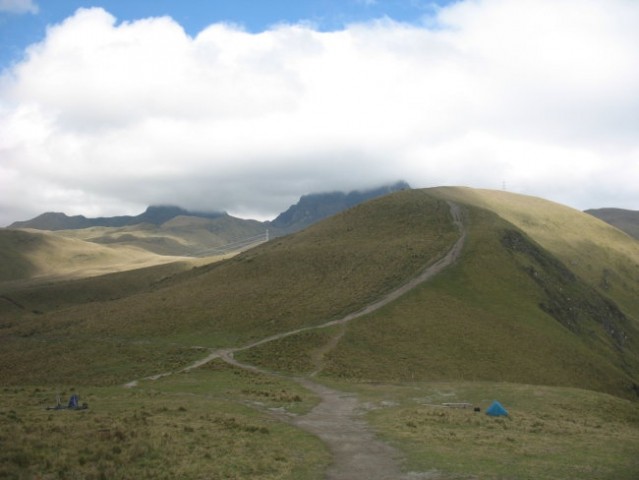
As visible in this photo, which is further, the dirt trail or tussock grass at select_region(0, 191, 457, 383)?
tussock grass at select_region(0, 191, 457, 383)

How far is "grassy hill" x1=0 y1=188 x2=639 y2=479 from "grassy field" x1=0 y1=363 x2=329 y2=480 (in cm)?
14

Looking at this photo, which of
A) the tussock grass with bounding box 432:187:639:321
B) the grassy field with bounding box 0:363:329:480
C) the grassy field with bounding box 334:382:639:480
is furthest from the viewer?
the tussock grass with bounding box 432:187:639:321

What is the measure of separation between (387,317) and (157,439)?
51.8 meters

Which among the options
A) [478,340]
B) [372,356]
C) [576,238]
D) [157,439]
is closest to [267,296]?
[372,356]

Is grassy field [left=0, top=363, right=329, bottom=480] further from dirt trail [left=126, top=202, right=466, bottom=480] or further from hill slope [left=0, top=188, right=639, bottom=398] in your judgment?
hill slope [left=0, top=188, right=639, bottom=398]

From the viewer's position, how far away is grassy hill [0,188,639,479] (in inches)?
887

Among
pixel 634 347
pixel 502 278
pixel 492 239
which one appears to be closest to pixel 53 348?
pixel 502 278

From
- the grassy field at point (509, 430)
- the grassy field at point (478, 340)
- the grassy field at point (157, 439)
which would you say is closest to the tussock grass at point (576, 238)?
the grassy field at point (478, 340)

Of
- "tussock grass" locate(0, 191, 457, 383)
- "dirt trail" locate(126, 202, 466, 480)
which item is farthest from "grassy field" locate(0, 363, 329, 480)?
"tussock grass" locate(0, 191, 457, 383)

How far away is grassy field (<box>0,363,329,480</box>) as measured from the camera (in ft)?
62.1

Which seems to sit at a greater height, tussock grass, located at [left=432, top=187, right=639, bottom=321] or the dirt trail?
tussock grass, located at [left=432, top=187, right=639, bottom=321]

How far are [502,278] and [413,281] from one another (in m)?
16.1

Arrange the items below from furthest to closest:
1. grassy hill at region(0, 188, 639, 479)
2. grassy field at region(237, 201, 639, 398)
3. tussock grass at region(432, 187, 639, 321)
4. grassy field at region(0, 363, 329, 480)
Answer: tussock grass at region(432, 187, 639, 321), grassy field at region(237, 201, 639, 398), grassy hill at region(0, 188, 639, 479), grassy field at region(0, 363, 329, 480)

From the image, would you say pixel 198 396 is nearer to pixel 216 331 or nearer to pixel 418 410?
pixel 418 410
